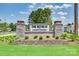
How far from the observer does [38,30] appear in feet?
18.3

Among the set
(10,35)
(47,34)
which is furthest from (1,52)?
(47,34)

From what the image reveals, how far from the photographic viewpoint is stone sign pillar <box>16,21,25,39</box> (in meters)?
5.57

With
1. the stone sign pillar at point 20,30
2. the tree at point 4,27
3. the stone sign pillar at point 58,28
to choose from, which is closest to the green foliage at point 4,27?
the tree at point 4,27

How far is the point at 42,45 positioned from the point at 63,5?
52 cm

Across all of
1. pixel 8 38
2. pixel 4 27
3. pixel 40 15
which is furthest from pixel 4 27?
pixel 40 15

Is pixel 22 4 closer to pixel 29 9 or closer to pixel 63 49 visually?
pixel 29 9

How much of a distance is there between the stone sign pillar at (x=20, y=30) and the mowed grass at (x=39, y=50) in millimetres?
121

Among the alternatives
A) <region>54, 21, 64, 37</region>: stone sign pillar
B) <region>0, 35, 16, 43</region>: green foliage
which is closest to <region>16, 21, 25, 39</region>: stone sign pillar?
<region>0, 35, 16, 43</region>: green foliage

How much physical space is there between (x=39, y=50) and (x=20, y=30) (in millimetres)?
320

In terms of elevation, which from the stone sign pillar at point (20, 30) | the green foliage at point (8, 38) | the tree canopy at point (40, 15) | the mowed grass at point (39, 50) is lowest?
the mowed grass at point (39, 50)

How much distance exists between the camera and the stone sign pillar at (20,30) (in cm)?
557

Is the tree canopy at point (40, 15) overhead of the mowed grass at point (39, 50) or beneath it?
overhead

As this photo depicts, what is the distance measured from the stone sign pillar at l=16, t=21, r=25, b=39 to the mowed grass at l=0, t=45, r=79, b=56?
0.12 metres

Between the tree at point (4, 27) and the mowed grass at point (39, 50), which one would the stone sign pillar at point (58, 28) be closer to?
the mowed grass at point (39, 50)
